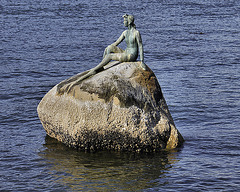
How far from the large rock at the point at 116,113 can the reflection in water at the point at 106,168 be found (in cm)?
32

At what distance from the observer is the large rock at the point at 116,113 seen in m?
12.3

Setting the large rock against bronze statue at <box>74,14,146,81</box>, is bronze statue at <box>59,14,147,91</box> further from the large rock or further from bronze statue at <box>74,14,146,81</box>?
the large rock

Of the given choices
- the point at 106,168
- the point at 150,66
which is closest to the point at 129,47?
the point at 106,168

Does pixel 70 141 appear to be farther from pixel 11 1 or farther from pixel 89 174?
pixel 11 1

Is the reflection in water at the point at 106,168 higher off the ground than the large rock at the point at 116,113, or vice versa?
the large rock at the point at 116,113

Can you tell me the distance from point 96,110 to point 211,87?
26.8 ft

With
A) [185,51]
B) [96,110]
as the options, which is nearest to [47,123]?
[96,110]

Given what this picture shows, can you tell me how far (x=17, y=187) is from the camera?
35.4 feet

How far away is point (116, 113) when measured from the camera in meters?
12.3

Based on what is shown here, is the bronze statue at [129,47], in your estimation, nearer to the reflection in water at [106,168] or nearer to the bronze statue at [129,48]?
the bronze statue at [129,48]

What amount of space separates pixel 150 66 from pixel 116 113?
1085cm

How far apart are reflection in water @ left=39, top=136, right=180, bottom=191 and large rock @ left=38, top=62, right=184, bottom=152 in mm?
321

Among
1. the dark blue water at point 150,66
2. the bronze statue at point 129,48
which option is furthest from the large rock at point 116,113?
the dark blue water at point 150,66

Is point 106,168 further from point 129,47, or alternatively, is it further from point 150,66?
point 150,66
